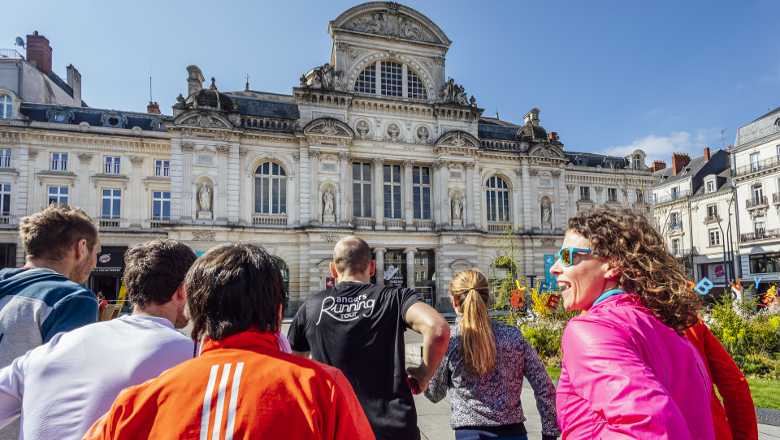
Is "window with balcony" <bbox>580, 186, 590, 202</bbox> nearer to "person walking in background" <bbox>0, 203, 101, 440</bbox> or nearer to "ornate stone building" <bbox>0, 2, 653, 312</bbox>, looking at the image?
"ornate stone building" <bbox>0, 2, 653, 312</bbox>

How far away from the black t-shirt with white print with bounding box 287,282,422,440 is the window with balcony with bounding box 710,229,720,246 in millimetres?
47668

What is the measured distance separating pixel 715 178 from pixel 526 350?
48.6m

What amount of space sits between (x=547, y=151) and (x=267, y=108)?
1971cm

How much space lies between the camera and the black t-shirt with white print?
9.88 feet

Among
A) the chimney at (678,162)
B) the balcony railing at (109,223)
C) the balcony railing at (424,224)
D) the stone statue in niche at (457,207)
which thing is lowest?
the balcony railing at (424,224)

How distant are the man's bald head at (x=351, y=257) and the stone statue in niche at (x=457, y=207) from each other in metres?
25.0

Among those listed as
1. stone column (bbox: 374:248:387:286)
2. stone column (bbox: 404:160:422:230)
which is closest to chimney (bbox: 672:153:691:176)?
stone column (bbox: 404:160:422:230)

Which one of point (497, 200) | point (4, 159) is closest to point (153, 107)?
point (4, 159)

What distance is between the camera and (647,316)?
5.82 feet

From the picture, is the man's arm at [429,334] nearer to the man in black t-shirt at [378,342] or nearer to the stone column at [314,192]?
the man in black t-shirt at [378,342]

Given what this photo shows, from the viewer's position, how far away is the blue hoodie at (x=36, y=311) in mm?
2430

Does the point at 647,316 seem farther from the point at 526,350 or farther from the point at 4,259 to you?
the point at 4,259

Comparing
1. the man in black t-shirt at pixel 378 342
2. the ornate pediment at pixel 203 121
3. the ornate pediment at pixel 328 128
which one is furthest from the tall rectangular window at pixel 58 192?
the man in black t-shirt at pixel 378 342

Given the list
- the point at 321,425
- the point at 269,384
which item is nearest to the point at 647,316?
the point at 321,425
